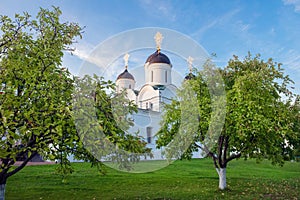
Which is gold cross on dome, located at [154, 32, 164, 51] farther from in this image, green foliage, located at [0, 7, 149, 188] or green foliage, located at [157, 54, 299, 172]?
green foliage, located at [157, 54, 299, 172]

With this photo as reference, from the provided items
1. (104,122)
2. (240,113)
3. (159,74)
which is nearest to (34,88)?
(104,122)

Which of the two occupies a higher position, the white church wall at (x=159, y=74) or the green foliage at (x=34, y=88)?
the white church wall at (x=159, y=74)

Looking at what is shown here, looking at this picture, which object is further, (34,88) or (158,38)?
(158,38)

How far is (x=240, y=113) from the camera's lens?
9281mm

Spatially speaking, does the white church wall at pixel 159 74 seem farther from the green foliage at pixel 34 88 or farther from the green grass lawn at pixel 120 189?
the green foliage at pixel 34 88

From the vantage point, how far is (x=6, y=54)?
A: 660cm

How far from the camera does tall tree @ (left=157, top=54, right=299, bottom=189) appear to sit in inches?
365

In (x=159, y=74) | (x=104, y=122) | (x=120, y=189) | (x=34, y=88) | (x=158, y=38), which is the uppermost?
(x=159, y=74)

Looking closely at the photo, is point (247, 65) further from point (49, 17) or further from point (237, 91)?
point (49, 17)

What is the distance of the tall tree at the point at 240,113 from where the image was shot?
9266mm

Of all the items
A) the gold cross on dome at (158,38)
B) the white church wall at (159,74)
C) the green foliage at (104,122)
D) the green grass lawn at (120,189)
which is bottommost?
the green grass lawn at (120,189)

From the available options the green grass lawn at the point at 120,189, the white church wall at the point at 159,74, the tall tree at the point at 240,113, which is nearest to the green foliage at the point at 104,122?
the tall tree at the point at 240,113

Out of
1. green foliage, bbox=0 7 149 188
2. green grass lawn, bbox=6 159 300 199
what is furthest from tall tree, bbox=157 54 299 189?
green foliage, bbox=0 7 149 188

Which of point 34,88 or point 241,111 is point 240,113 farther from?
point 34,88
